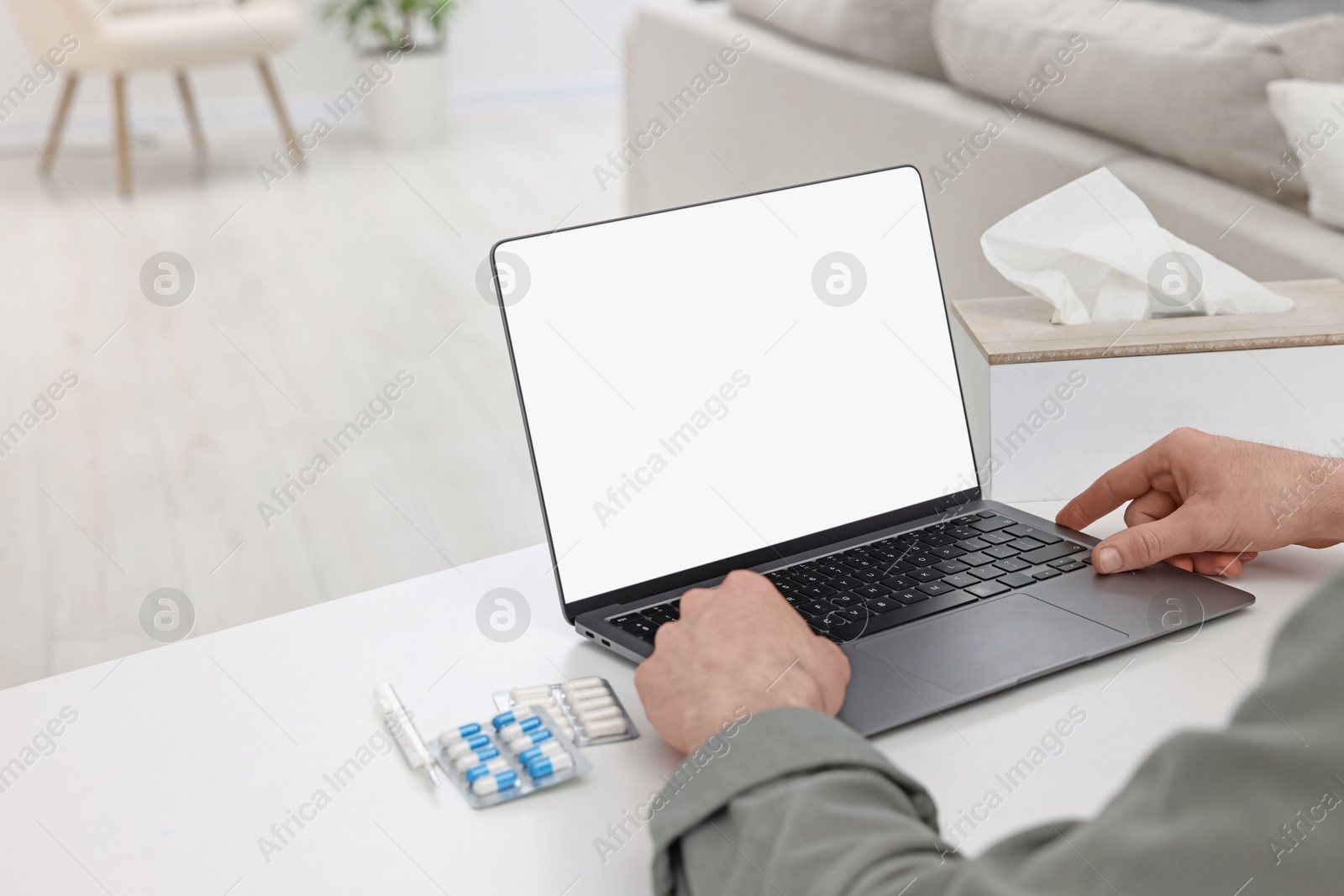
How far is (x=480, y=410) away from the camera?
2564 mm

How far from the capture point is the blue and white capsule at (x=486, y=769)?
1.95ft

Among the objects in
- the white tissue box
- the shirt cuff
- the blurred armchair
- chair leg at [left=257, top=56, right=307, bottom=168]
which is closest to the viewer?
the shirt cuff

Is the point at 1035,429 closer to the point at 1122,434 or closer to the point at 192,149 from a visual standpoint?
the point at 1122,434

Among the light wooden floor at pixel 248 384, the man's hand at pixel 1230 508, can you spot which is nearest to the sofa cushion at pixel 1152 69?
the man's hand at pixel 1230 508

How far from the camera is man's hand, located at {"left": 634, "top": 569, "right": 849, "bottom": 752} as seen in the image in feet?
1.92

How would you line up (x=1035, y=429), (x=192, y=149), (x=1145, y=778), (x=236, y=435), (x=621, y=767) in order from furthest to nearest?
(x=192, y=149) < (x=236, y=435) < (x=1035, y=429) < (x=621, y=767) < (x=1145, y=778)

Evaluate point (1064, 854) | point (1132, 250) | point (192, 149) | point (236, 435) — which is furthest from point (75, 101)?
point (1064, 854)

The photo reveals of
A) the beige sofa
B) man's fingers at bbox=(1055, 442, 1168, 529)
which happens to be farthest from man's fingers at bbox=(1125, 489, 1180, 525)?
the beige sofa

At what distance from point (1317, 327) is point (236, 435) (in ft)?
6.80

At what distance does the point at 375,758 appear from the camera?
0.63 meters

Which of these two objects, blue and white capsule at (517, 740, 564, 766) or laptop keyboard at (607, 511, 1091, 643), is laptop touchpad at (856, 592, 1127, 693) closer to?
Answer: laptop keyboard at (607, 511, 1091, 643)

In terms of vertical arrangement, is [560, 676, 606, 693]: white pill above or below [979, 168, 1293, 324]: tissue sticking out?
below

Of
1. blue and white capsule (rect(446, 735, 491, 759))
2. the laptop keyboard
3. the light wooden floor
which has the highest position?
the laptop keyboard

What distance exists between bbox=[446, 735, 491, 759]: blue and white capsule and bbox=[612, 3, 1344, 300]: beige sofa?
1090 millimetres
